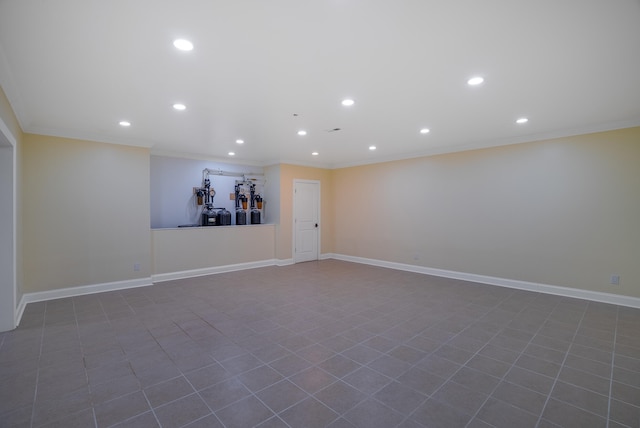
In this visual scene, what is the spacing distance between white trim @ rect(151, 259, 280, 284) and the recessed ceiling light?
461 cm

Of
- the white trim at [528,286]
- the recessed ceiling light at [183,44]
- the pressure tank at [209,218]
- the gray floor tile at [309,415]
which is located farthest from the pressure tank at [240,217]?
the gray floor tile at [309,415]

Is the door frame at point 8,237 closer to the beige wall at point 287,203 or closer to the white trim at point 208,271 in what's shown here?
the white trim at point 208,271

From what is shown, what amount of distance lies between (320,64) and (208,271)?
5083mm

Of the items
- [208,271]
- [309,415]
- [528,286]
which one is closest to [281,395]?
[309,415]

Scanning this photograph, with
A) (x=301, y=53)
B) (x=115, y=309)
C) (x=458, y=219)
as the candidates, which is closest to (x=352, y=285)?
(x=458, y=219)

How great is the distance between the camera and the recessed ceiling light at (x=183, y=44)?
7.03 feet

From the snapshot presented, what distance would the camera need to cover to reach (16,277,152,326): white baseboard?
→ 4.22 m

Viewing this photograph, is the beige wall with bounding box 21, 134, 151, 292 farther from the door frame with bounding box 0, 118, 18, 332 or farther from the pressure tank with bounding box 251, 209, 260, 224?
the pressure tank with bounding box 251, 209, 260, 224

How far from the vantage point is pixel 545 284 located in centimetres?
485

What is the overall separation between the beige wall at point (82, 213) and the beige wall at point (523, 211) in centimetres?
502

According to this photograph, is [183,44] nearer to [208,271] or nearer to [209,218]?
[209,218]

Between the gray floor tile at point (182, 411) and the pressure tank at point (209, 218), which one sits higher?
the pressure tank at point (209, 218)

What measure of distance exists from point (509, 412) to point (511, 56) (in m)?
2.69

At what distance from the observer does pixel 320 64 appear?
2.50 meters
